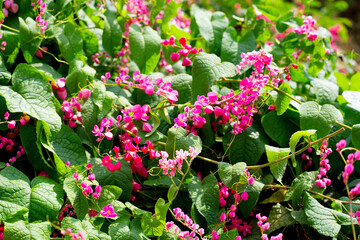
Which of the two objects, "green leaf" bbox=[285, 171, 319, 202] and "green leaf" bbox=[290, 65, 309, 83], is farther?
"green leaf" bbox=[290, 65, 309, 83]

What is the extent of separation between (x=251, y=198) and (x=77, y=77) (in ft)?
2.65

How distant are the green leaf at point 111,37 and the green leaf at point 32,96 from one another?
0.44 meters

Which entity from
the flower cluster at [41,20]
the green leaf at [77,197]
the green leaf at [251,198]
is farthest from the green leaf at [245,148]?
the flower cluster at [41,20]

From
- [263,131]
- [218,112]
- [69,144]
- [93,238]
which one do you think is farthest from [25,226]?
[263,131]

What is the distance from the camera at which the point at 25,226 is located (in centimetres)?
115

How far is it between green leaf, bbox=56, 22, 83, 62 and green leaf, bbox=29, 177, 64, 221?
611 mm

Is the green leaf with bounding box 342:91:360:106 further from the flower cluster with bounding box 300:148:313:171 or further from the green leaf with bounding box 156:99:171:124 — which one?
the green leaf with bounding box 156:99:171:124

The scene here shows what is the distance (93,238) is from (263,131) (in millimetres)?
848

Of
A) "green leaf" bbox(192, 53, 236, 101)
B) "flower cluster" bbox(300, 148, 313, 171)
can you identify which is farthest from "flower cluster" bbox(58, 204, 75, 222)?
"flower cluster" bbox(300, 148, 313, 171)

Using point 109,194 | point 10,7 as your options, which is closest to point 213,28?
point 10,7

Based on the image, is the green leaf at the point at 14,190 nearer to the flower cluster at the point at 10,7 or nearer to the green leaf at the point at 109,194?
the green leaf at the point at 109,194

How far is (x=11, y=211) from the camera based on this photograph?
118 centimetres

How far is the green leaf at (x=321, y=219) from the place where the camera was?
1.31 meters

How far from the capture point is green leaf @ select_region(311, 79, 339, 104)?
1.82 metres
